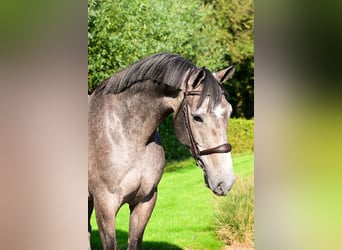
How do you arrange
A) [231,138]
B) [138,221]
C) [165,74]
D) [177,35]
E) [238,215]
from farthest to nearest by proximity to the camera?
[238,215], [177,35], [231,138], [138,221], [165,74]

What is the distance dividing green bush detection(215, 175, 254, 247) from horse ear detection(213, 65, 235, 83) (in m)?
0.87

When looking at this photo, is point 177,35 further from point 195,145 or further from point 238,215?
point 238,215

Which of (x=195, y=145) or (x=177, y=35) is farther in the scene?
(x=177, y=35)

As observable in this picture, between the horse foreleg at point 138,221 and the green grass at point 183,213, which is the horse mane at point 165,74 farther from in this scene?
the horse foreleg at point 138,221

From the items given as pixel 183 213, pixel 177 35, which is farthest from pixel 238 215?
pixel 177 35

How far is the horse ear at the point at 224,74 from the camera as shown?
5094mm

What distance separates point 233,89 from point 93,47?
49.1 inches

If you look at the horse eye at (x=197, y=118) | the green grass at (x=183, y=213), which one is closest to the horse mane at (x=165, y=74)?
the horse eye at (x=197, y=118)

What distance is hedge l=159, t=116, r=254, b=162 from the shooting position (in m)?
5.07

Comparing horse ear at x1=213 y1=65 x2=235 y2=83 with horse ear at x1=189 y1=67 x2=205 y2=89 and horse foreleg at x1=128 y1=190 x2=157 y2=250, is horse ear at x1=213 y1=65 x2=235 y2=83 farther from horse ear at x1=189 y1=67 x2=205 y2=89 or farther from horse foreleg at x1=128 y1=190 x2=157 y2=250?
horse foreleg at x1=128 y1=190 x2=157 y2=250

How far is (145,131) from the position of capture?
4.94 m

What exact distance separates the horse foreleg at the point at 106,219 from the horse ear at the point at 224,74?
134 cm

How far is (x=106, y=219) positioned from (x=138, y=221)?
28cm
